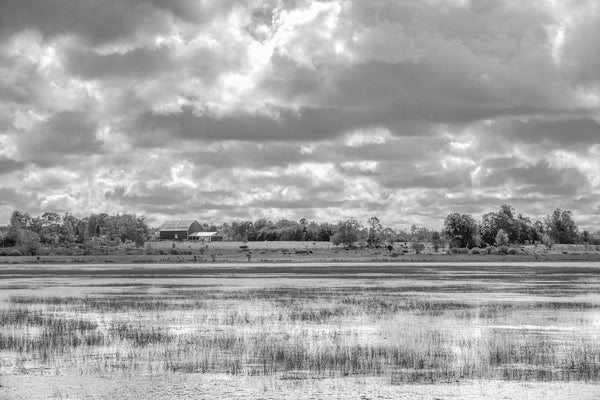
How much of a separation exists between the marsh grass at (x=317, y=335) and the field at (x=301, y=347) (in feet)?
0.22

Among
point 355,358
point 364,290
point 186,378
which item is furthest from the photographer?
point 364,290

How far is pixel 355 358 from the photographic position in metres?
29.6

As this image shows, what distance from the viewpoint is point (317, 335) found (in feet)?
120

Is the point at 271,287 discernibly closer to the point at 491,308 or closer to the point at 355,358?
the point at 491,308

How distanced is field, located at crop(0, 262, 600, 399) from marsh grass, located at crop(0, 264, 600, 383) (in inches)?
2.6

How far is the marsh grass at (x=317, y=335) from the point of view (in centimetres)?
2820

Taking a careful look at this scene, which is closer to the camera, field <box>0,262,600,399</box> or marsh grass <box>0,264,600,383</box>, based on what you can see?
field <box>0,262,600,399</box>

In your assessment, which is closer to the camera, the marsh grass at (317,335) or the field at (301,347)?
the field at (301,347)

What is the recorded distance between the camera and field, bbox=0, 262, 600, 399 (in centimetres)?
2483

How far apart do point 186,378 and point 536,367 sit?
11.8 metres

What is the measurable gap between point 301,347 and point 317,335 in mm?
4007

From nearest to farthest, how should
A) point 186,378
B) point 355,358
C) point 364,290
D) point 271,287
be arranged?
point 186,378 < point 355,358 < point 364,290 < point 271,287

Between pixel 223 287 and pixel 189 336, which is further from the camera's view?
pixel 223 287

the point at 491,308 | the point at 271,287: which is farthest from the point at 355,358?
the point at 271,287
